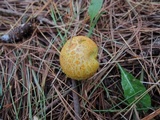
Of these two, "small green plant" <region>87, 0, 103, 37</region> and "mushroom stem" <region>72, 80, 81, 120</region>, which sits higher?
"small green plant" <region>87, 0, 103, 37</region>

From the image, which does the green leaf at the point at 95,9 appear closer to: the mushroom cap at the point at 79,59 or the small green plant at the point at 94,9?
the small green plant at the point at 94,9

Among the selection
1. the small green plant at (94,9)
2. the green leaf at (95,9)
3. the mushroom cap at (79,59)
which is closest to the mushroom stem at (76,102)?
the mushroom cap at (79,59)

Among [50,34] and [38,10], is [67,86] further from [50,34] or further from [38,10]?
[38,10]

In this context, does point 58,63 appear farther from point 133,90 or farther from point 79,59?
point 133,90

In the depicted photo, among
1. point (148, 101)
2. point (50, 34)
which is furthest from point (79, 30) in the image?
point (148, 101)

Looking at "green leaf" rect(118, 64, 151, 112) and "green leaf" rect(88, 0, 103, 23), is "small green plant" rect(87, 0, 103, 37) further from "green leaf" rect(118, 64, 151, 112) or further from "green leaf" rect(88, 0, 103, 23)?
"green leaf" rect(118, 64, 151, 112)

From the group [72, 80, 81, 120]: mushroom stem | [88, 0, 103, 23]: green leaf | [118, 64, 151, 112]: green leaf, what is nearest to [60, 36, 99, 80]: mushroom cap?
[72, 80, 81, 120]: mushroom stem

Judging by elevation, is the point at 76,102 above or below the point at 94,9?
below

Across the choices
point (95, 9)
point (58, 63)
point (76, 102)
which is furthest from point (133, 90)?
point (95, 9)
